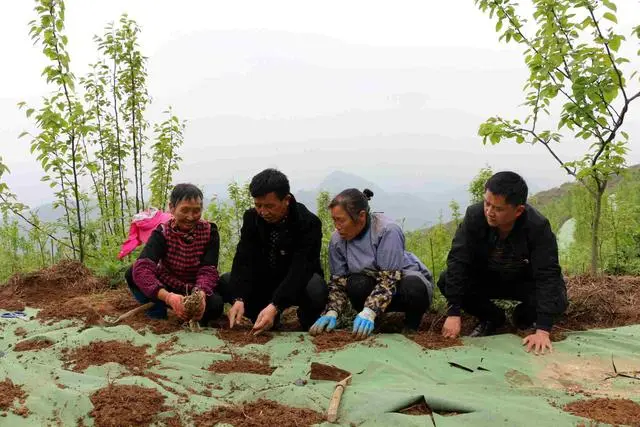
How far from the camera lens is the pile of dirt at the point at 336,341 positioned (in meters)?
3.01

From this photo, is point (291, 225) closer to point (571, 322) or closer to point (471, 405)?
point (471, 405)

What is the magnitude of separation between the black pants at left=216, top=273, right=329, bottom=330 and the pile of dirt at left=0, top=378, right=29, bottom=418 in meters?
1.51

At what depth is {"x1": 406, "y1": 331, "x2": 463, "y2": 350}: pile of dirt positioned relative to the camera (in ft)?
9.96

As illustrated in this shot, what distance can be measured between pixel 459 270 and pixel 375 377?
104cm

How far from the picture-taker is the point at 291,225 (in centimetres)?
343

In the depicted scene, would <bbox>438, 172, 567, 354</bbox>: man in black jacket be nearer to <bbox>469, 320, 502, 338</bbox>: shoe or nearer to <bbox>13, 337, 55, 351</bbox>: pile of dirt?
<bbox>469, 320, 502, 338</bbox>: shoe

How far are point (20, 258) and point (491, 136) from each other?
5.58 meters

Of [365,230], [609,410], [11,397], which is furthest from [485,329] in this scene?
[11,397]

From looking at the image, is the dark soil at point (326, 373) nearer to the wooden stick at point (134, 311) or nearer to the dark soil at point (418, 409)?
the dark soil at point (418, 409)

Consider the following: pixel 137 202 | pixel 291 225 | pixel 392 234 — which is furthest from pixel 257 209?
pixel 137 202

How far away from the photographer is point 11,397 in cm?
209

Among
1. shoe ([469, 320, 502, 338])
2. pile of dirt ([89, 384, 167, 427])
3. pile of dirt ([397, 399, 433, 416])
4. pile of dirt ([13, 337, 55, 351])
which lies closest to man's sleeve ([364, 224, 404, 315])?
A: shoe ([469, 320, 502, 338])

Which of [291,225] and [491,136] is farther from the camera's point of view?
[491,136]

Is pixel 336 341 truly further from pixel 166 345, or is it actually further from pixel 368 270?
pixel 166 345
